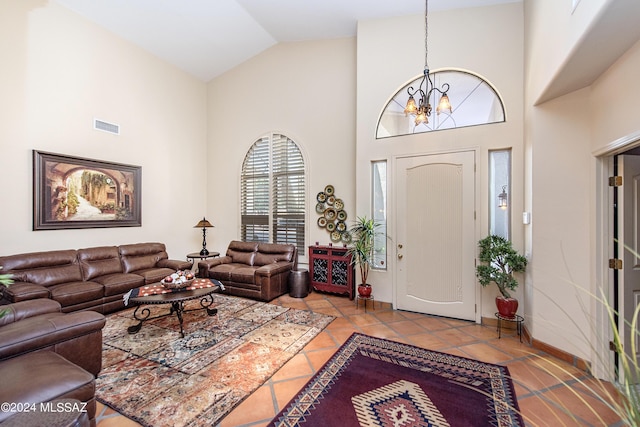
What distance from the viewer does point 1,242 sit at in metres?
3.74

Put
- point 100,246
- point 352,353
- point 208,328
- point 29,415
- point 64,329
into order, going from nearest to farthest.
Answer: point 29,415 → point 64,329 → point 352,353 → point 208,328 → point 100,246

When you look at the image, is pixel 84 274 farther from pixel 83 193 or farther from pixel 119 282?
pixel 83 193

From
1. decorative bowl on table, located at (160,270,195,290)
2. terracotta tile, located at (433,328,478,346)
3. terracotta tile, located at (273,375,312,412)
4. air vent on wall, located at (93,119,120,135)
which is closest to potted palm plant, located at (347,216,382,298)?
terracotta tile, located at (433,328,478,346)

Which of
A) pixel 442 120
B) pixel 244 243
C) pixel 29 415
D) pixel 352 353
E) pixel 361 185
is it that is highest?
pixel 442 120

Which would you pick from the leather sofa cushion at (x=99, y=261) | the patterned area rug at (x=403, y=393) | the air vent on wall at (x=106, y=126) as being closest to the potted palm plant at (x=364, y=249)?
the patterned area rug at (x=403, y=393)

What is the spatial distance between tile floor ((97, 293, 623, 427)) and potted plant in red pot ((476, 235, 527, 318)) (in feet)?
1.27

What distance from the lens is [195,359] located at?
2846 mm

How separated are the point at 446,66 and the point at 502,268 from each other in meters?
2.77

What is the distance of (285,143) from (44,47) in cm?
376

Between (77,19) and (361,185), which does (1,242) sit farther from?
(361,185)

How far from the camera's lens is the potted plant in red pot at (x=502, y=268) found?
11.0 ft

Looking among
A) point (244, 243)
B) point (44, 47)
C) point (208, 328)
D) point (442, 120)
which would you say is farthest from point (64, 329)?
point (442, 120)

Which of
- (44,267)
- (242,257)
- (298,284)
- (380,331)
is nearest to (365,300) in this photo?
(380,331)

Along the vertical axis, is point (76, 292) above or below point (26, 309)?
below
